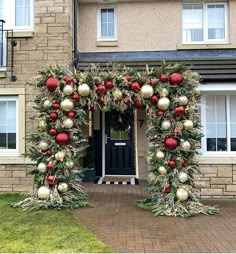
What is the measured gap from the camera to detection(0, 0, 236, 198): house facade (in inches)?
358

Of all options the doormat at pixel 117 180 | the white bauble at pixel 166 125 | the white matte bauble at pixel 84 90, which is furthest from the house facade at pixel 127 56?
the white matte bauble at pixel 84 90

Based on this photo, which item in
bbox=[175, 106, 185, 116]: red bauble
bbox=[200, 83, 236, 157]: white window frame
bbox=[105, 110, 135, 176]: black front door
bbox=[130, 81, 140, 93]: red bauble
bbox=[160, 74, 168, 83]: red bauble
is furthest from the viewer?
bbox=[105, 110, 135, 176]: black front door

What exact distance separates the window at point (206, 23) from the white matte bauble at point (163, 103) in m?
4.49

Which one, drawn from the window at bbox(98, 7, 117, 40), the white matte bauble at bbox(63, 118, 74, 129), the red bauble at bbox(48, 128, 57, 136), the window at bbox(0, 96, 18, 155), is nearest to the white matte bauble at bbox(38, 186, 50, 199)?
the red bauble at bbox(48, 128, 57, 136)

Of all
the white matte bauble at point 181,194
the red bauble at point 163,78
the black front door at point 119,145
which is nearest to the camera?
the white matte bauble at point 181,194

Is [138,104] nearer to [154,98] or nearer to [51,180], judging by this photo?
[154,98]

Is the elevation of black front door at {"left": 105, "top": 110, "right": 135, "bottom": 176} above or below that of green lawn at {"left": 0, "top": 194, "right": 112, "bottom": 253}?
above

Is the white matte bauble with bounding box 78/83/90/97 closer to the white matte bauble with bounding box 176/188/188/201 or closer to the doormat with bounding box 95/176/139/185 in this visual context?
the white matte bauble with bounding box 176/188/188/201

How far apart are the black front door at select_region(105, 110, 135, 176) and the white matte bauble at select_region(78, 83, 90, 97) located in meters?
4.82

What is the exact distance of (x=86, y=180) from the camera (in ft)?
37.7

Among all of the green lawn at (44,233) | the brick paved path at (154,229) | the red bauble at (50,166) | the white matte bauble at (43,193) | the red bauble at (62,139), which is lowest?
the brick paved path at (154,229)

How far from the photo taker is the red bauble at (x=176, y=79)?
7391mm

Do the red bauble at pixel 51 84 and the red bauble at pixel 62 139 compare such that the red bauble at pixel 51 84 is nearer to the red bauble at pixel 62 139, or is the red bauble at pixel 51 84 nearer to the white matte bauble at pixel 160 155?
the red bauble at pixel 62 139

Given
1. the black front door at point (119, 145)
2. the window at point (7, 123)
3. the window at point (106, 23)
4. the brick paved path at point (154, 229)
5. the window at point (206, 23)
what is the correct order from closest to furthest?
the brick paved path at point (154, 229)
the window at point (7, 123)
the window at point (206, 23)
the window at point (106, 23)
the black front door at point (119, 145)
